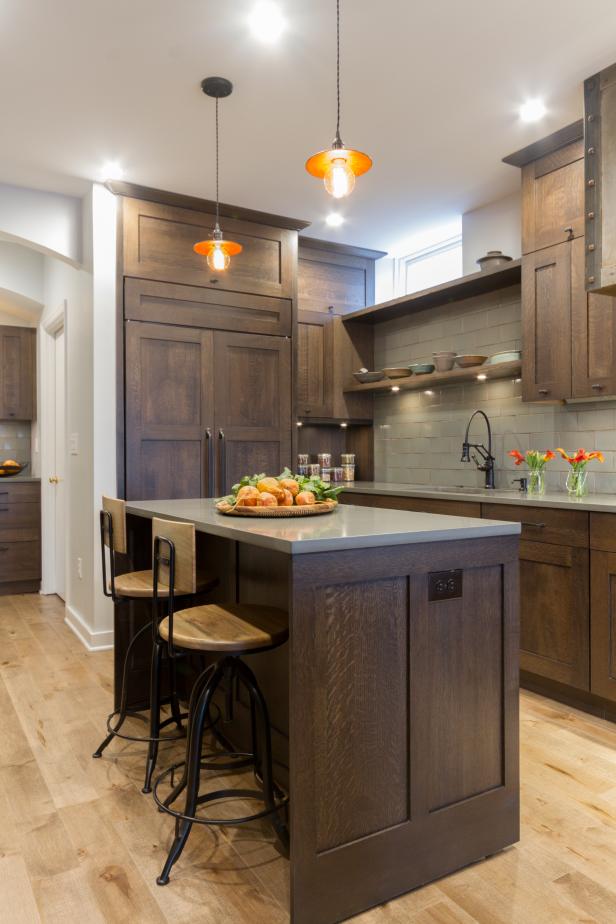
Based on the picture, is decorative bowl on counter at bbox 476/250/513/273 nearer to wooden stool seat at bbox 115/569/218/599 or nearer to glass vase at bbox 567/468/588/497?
→ glass vase at bbox 567/468/588/497

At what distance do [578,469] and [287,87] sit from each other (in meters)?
2.34

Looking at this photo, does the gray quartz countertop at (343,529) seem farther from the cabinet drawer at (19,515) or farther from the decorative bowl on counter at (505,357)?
the cabinet drawer at (19,515)

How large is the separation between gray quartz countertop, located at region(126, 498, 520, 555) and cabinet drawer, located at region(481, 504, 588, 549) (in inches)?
42.5

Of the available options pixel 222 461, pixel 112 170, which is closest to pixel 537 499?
pixel 222 461

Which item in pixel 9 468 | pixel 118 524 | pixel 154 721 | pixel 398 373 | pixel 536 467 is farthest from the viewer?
pixel 9 468

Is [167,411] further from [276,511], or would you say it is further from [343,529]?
[343,529]

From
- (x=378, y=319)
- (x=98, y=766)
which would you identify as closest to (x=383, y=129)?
(x=378, y=319)

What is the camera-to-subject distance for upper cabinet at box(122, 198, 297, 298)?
4.04 metres

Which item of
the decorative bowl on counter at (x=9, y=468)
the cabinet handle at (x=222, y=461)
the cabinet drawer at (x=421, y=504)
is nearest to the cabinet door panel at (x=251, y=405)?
the cabinet handle at (x=222, y=461)

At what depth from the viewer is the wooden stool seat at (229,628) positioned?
5.94 ft

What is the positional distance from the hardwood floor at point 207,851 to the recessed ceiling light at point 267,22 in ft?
9.44

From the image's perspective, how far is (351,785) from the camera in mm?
1634

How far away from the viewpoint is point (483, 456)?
431cm

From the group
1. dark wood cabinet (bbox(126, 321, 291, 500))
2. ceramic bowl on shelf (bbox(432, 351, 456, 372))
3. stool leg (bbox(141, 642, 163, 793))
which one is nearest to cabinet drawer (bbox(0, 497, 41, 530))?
dark wood cabinet (bbox(126, 321, 291, 500))
